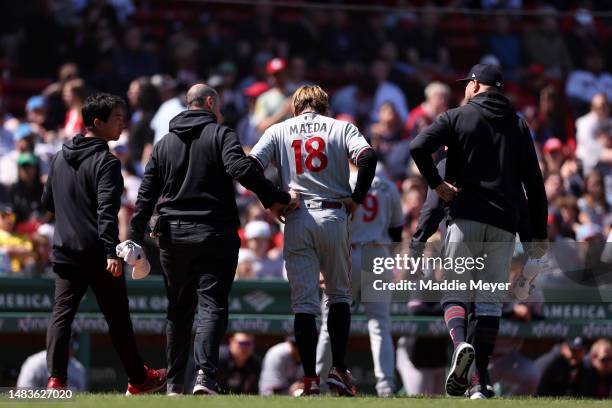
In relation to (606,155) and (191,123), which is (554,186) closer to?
(606,155)

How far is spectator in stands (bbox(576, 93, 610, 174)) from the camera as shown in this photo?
1593cm

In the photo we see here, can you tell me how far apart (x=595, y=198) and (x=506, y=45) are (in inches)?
121

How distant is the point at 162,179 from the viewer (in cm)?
827

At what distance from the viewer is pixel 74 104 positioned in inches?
581

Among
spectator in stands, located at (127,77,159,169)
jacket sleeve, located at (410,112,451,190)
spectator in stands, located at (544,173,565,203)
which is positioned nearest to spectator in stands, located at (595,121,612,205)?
spectator in stands, located at (544,173,565,203)

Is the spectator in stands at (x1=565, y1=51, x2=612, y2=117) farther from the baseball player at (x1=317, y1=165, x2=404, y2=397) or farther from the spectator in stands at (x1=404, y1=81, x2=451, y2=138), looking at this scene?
the baseball player at (x1=317, y1=165, x2=404, y2=397)

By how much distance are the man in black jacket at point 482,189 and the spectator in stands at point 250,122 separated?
710 centimetres

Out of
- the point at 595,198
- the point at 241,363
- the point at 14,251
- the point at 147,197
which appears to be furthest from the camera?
the point at 595,198

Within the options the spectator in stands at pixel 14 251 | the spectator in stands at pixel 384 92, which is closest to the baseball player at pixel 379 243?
the spectator in stands at pixel 14 251

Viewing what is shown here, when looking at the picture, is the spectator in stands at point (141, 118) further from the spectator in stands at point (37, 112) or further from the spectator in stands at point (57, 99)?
the spectator in stands at point (37, 112)

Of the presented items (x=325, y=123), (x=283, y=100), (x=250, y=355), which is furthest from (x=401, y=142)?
(x=325, y=123)

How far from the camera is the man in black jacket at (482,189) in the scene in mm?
8102

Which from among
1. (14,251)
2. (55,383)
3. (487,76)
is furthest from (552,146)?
(55,383)

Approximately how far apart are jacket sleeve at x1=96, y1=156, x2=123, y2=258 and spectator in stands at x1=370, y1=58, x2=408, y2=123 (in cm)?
852
